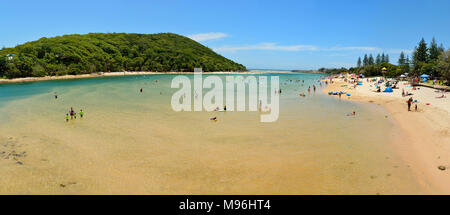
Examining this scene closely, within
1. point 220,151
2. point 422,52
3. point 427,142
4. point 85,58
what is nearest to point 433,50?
point 422,52

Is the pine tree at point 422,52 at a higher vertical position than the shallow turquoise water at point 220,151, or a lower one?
higher

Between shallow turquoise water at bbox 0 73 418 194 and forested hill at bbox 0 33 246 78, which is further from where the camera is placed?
forested hill at bbox 0 33 246 78

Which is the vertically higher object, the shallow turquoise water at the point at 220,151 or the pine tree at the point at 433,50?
the pine tree at the point at 433,50

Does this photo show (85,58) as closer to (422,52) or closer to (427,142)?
(427,142)

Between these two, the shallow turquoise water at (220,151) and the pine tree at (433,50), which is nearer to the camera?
the shallow turquoise water at (220,151)

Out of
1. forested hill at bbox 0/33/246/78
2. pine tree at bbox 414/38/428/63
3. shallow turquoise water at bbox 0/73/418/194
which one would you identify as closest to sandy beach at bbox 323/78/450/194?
shallow turquoise water at bbox 0/73/418/194

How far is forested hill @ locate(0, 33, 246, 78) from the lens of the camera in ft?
268

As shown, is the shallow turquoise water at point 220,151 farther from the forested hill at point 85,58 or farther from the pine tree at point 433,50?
the pine tree at point 433,50

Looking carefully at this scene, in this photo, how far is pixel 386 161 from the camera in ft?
41.8

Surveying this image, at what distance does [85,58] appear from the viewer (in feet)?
375

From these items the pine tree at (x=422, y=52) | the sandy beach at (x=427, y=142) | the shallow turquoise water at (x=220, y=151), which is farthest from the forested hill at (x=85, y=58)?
the pine tree at (x=422, y=52)

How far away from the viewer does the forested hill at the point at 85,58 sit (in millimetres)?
81688

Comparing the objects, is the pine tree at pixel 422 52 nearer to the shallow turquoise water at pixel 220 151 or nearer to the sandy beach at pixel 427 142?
the sandy beach at pixel 427 142

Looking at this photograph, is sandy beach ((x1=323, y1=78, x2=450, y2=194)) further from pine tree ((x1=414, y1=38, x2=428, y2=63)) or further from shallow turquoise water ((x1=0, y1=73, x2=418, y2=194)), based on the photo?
pine tree ((x1=414, y1=38, x2=428, y2=63))
